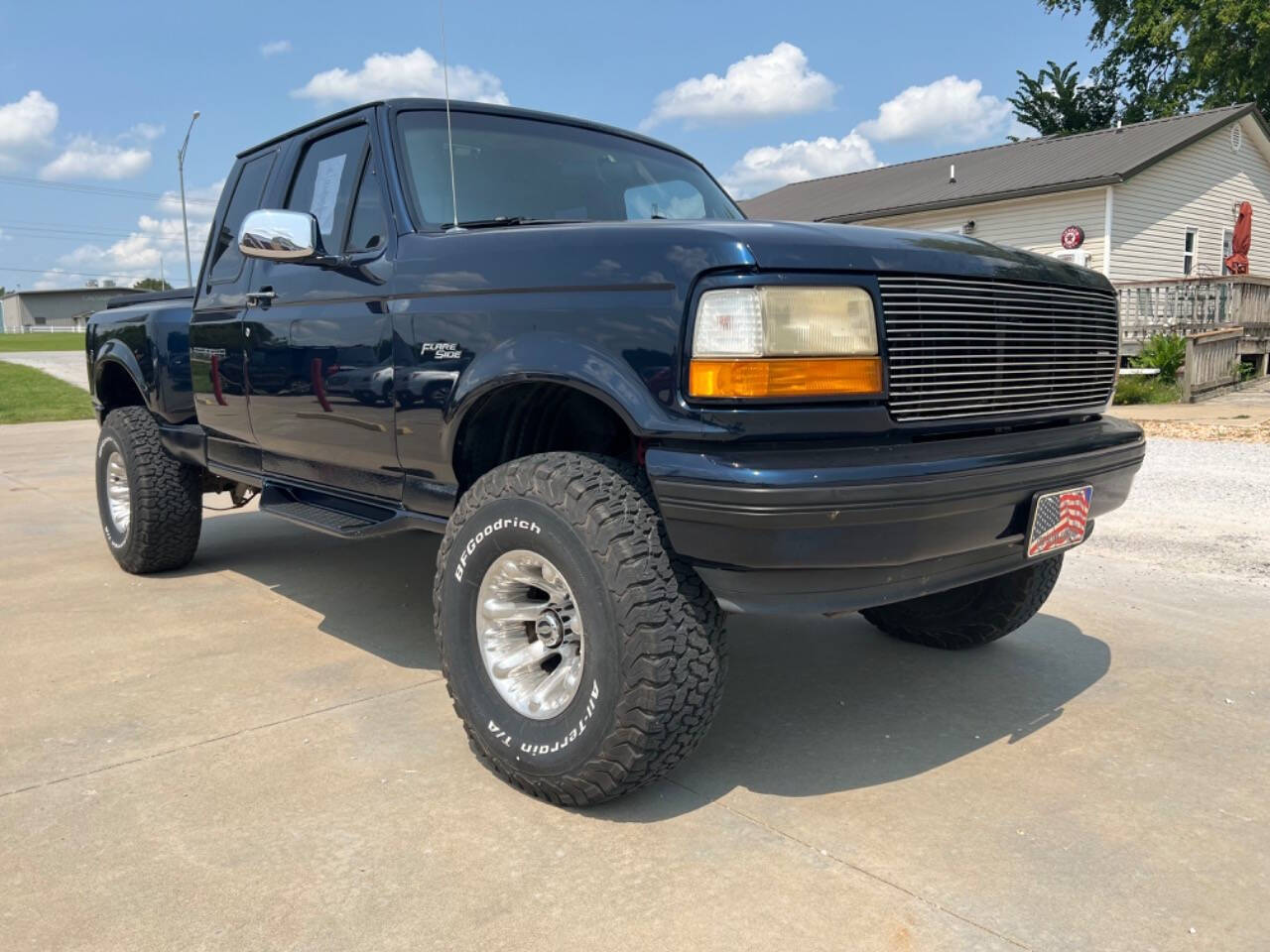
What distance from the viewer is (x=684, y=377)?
2.35 meters

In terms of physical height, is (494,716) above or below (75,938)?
above

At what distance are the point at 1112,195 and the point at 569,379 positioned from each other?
63.1 ft

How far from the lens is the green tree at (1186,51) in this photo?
2789 cm

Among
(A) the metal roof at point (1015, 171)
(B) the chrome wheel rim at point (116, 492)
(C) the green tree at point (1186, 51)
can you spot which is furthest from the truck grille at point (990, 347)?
(C) the green tree at point (1186, 51)

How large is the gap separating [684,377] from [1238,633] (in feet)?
9.55

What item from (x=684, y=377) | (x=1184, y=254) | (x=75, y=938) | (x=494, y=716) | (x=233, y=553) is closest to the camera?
(x=75, y=938)

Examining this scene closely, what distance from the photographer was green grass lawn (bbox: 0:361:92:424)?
15.1 metres

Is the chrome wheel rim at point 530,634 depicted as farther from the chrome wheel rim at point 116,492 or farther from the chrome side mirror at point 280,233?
the chrome wheel rim at point 116,492

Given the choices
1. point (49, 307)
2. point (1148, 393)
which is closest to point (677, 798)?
point (1148, 393)

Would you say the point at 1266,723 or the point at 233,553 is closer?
the point at 1266,723

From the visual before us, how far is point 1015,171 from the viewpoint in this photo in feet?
68.1

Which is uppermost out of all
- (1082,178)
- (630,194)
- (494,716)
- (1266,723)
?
(1082,178)

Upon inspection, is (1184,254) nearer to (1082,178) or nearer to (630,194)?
(1082,178)

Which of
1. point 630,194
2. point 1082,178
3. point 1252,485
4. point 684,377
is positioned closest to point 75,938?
point 684,377
